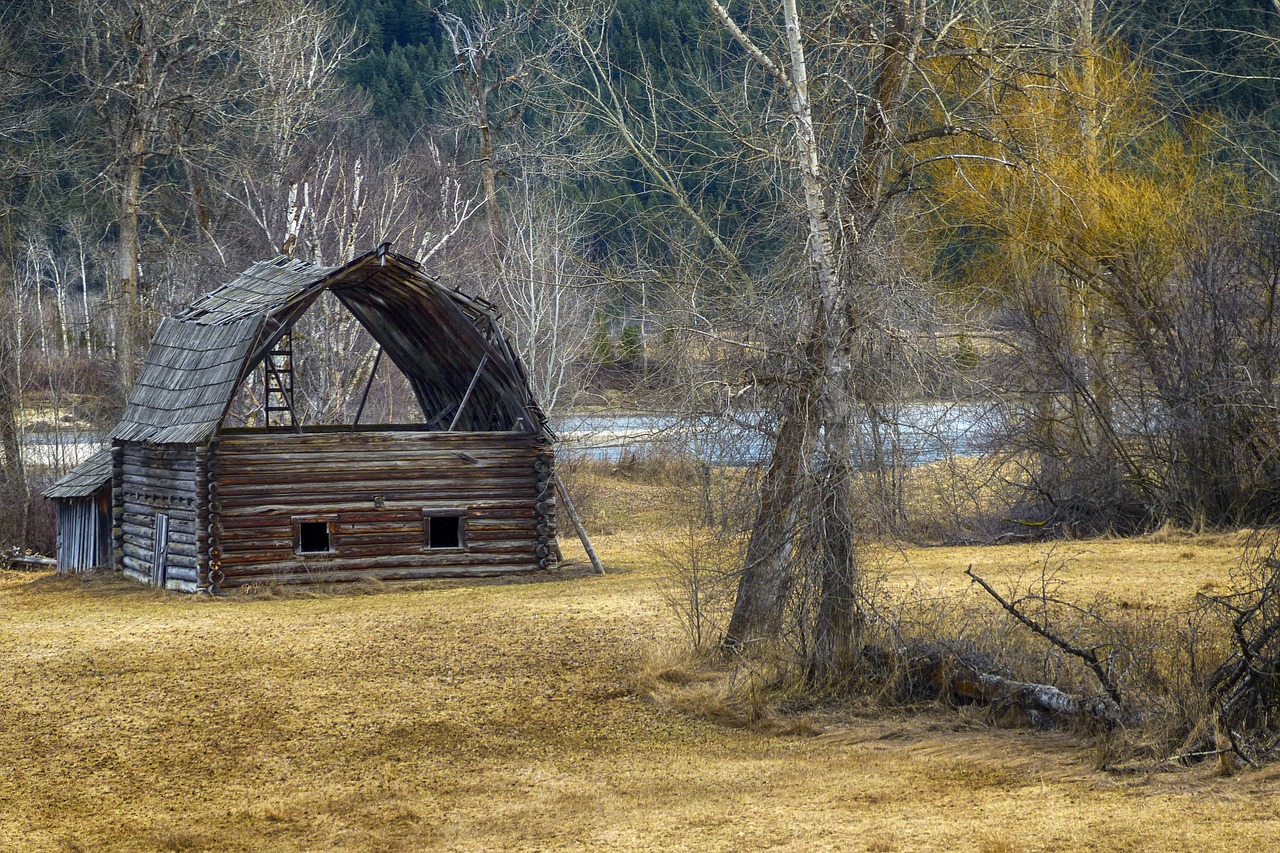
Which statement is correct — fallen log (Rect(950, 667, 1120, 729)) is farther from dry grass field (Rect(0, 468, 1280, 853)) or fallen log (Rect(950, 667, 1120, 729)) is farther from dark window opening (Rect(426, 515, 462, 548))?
dark window opening (Rect(426, 515, 462, 548))

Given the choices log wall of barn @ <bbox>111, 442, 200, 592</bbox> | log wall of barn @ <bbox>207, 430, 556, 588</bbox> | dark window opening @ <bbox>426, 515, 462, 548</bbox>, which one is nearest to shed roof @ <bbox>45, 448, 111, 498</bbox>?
log wall of barn @ <bbox>111, 442, 200, 592</bbox>

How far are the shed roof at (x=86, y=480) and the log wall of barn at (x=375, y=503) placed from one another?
3.95m

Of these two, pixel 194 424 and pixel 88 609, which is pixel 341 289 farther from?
pixel 88 609

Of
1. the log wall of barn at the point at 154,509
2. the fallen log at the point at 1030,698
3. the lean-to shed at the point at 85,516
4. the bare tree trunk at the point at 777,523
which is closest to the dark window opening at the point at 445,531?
the log wall of barn at the point at 154,509

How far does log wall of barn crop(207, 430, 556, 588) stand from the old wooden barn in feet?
0.07

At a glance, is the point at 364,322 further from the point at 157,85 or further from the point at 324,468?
the point at 157,85

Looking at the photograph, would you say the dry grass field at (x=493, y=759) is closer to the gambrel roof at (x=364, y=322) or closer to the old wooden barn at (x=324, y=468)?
the old wooden barn at (x=324, y=468)

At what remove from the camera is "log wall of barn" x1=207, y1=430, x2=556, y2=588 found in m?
20.9

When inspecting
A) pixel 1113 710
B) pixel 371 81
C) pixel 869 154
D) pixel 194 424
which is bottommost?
pixel 1113 710

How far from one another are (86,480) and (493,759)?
54.6 feet

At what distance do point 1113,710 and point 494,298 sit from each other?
30.1m

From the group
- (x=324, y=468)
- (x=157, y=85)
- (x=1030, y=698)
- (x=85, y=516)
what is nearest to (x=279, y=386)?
(x=324, y=468)

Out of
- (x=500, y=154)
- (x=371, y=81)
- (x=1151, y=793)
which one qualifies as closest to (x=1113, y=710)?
(x=1151, y=793)

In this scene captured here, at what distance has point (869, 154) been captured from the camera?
1207cm
